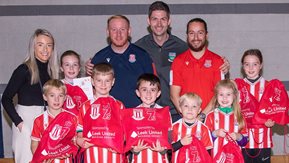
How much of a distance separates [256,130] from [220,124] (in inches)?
23.7

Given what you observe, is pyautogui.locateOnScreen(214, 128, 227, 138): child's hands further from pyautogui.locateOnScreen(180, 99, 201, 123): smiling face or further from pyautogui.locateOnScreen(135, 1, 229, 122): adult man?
pyautogui.locateOnScreen(135, 1, 229, 122): adult man

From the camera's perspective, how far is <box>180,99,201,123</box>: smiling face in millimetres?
4586

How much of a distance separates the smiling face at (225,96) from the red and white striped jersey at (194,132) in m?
0.40

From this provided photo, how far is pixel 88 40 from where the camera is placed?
23.2 feet

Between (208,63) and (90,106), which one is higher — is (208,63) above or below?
above

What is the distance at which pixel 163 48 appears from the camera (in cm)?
550

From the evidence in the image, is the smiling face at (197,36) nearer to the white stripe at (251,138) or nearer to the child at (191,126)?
the child at (191,126)

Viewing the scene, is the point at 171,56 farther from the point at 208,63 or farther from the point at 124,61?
the point at 124,61

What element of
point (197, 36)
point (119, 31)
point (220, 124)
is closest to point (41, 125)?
point (119, 31)

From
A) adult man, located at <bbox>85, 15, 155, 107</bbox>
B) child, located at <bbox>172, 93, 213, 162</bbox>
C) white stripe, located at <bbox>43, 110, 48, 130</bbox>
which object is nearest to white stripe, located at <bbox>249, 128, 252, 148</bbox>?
child, located at <bbox>172, 93, 213, 162</bbox>

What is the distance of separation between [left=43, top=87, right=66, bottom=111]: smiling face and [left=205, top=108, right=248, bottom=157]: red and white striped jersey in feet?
5.48

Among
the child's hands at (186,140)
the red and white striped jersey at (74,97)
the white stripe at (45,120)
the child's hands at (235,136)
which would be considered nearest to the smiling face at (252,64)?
→ the child's hands at (235,136)

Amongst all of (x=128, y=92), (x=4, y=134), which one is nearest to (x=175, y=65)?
(x=128, y=92)

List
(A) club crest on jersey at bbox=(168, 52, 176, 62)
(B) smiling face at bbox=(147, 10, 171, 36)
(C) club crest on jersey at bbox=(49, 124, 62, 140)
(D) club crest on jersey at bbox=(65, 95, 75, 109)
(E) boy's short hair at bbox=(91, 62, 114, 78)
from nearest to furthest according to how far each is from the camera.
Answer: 1. (C) club crest on jersey at bbox=(49, 124, 62, 140)
2. (E) boy's short hair at bbox=(91, 62, 114, 78)
3. (D) club crest on jersey at bbox=(65, 95, 75, 109)
4. (B) smiling face at bbox=(147, 10, 171, 36)
5. (A) club crest on jersey at bbox=(168, 52, 176, 62)
